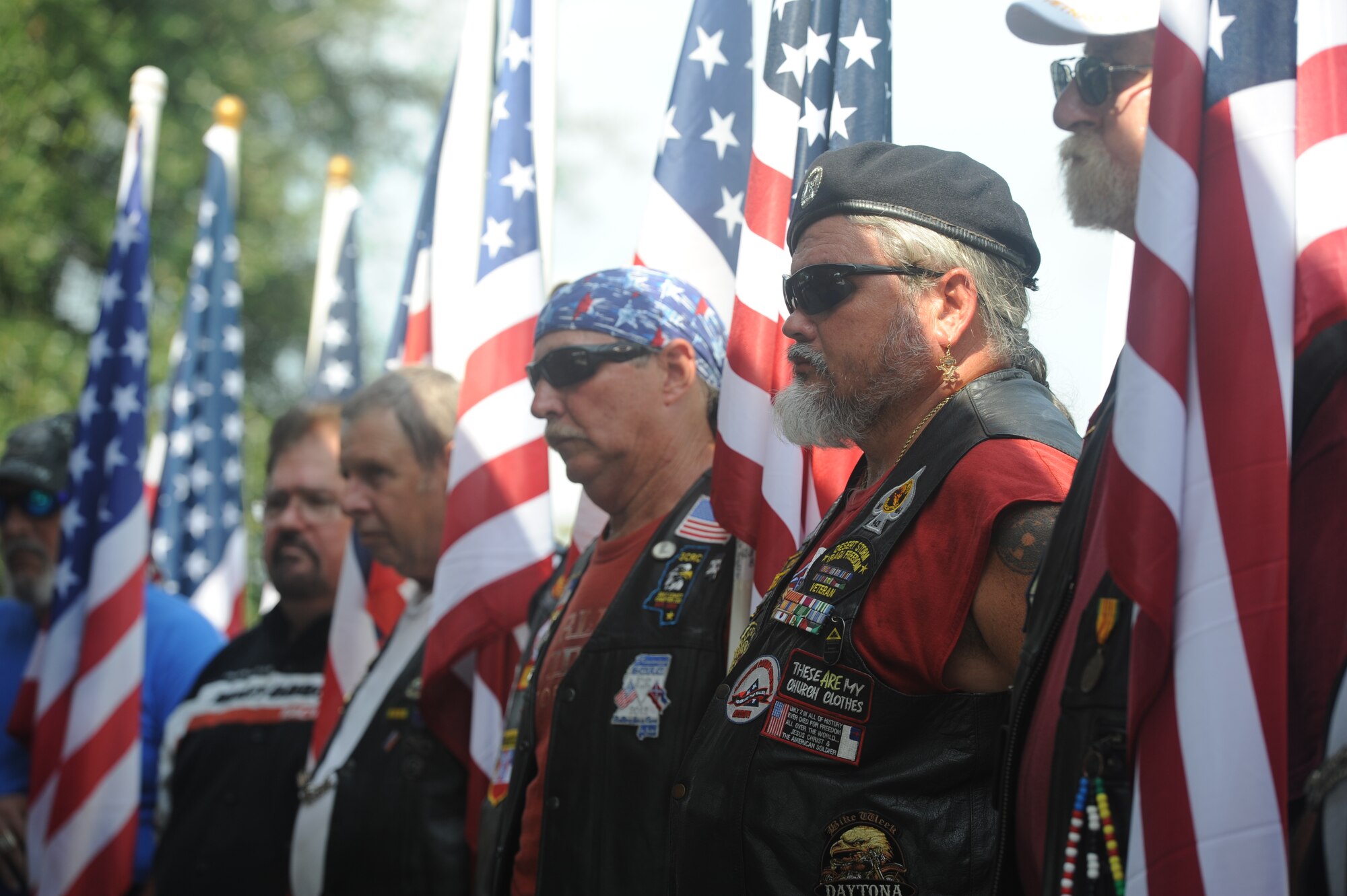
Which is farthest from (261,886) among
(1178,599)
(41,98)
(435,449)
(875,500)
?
(41,98)

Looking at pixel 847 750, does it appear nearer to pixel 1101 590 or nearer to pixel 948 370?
pixel 1101 590

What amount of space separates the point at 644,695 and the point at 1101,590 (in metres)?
1.59

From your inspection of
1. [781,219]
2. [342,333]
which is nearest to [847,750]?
[781,219]

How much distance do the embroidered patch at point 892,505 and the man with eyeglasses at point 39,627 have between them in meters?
4.20

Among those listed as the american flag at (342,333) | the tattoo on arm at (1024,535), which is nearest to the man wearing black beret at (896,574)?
the tattoo on arm at (1024,535)

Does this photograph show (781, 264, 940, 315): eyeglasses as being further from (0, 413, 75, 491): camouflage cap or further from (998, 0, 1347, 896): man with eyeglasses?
(0, 413, 75, 491): camouflage cap

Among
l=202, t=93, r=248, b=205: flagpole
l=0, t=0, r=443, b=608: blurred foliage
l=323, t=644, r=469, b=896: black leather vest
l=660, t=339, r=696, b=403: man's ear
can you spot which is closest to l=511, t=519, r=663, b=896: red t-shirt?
l=660, t=339, r=696, b=403: man's ear

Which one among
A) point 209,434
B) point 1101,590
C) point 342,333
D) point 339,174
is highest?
point 339,174

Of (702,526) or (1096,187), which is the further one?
(702,526)

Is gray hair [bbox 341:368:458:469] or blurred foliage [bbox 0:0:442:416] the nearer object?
gray hair [bbox 341:368:458:469]

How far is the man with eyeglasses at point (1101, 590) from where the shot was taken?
5.34ft

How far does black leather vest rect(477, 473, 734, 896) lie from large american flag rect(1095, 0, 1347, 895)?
163 centimetres

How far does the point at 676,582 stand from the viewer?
3443 millimetres

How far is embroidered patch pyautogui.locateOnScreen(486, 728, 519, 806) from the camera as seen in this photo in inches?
147
